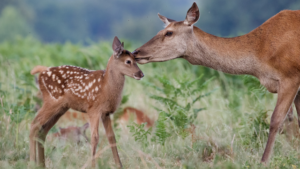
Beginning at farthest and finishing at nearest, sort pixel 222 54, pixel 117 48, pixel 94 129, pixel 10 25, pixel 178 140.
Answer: pixel 10 25, pixel 178 140, pixel 222 54, pixel 117 48, pixel 94 129

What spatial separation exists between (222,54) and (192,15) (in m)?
0.60

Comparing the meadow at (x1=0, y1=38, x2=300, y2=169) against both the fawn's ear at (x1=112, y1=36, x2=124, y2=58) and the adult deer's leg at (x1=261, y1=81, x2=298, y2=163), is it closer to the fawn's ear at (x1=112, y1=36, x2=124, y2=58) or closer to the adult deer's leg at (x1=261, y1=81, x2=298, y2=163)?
the adult deer's leg at (x1=261, y1=81, x2=298, y2=163)

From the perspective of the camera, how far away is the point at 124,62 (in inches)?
193

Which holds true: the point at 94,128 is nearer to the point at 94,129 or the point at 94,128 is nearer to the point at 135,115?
the point at 94,129

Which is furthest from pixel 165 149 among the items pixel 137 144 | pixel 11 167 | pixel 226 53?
pixel 11 167

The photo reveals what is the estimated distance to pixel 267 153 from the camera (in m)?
4.88

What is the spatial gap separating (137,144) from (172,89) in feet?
3.11

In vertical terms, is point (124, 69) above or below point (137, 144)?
above

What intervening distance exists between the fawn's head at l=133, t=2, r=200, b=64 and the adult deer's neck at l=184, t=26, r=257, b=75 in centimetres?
10

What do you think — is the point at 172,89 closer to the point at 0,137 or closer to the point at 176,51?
the point at 176,51

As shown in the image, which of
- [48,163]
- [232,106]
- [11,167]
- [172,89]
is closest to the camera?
[11,167]

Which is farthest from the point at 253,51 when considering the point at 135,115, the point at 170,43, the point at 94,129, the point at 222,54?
the point at 135,115

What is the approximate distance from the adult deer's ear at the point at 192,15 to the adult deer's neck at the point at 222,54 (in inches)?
6.7

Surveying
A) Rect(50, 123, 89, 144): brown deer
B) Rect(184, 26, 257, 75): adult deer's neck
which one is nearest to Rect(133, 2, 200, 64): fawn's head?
Rect(184, 26, 257, 75): adult deer's neck
